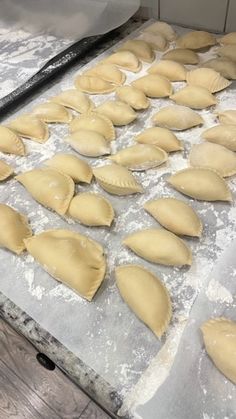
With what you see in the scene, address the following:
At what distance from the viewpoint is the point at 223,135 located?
81cm

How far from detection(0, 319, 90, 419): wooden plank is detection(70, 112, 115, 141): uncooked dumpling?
1.90 ft

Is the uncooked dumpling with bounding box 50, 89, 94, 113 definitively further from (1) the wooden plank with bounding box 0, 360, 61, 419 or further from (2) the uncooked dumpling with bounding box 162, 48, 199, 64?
(1) the wooden plank with bounding box 0, 360, 61, 419

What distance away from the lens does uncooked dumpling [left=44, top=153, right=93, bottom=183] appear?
0.77 metres

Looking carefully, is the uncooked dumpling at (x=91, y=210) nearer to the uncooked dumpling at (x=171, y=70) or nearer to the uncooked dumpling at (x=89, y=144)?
the uncooked dumpling at (x=89, y=144)

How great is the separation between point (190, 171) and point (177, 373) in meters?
0.38

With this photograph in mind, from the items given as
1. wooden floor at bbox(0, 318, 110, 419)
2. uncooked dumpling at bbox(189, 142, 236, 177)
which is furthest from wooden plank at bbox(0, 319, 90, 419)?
uncooked dumpling at bbox(189, 142, 236, 177)

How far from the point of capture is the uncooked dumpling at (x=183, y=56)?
1.03 m

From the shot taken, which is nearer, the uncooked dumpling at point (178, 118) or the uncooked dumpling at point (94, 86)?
the uncooked dumpling at point (178, 118)

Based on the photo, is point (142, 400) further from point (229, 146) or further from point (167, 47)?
point (167, 47)

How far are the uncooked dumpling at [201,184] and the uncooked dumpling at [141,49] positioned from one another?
47 cm

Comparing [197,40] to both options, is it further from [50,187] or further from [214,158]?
[50,187]

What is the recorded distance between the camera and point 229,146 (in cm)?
81

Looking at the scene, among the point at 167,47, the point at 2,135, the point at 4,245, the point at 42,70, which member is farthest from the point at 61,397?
the point at 167,47

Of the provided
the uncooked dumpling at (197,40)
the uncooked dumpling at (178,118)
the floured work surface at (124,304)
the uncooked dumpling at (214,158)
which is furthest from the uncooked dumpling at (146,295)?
the uncooked dumpling at (197,40)
